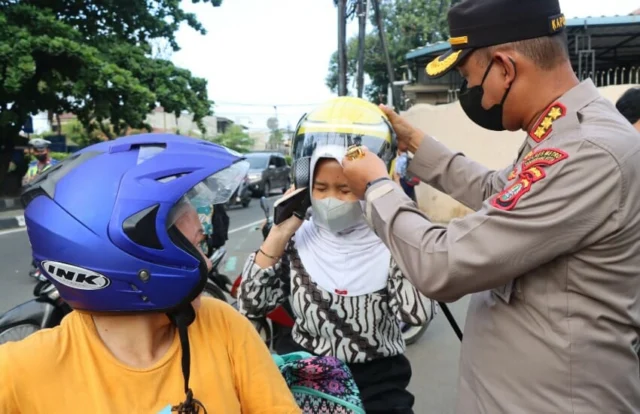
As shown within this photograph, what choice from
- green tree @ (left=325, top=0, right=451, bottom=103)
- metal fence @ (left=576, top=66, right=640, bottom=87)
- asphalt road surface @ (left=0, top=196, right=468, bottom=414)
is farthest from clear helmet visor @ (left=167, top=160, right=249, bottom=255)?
green tree @ (left=325, top=0, right=451, bottom=103)

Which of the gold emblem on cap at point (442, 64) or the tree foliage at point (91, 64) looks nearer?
the gold emblem on cap at point (442, 64)

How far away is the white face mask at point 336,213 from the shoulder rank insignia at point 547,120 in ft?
2.23

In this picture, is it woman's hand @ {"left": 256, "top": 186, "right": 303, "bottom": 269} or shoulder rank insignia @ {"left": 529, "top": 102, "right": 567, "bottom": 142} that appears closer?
shoulder rank insignia @ {"left": 529, "top": 102, "right": 567, "bottom": 142}

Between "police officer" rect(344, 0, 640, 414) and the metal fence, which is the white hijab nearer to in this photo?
"police officer" rect(344, 0, 640, 414)

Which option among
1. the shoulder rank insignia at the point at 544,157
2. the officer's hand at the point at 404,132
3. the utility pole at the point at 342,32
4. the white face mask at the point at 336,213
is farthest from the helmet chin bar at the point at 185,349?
the utility pole at the point at 342,32

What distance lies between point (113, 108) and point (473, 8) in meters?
14.9

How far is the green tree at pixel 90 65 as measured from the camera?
12820mm

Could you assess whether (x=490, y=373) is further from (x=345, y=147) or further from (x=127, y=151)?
(x=127, y=151)

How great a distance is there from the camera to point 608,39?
12.5 metres

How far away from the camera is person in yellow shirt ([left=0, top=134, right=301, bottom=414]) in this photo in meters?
1.25

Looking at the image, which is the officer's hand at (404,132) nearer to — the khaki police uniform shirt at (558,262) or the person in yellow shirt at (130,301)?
the khaki police uniform shirt at (558,262)

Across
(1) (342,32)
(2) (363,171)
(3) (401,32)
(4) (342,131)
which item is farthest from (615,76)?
(3) (401,32)

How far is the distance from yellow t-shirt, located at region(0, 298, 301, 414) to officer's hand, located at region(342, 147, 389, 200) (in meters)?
0.51

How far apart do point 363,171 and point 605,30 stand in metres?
11.8
